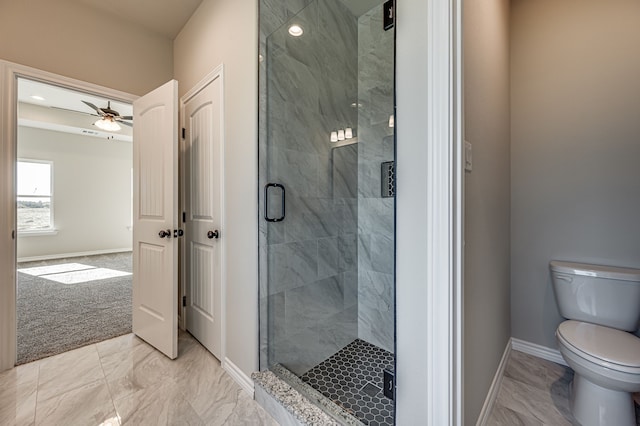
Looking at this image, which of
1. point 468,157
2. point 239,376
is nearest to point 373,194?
point 468,157

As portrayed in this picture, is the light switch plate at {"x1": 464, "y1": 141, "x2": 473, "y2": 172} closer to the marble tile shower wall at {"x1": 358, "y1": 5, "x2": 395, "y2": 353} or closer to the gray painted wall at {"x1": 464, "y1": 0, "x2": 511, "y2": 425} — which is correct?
the gray painted wall at {"x1": 464, "y1": 0, "x2": 511, "y2": 425}

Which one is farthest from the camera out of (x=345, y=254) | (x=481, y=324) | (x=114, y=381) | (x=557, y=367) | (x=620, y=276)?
(x=345, y=254)

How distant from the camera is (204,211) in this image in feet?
7.17

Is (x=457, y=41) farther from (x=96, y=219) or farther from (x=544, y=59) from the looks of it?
(x=96, y=219)

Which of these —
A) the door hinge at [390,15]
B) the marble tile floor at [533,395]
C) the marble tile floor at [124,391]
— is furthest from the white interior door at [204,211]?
the marble tile floor at [533,395]

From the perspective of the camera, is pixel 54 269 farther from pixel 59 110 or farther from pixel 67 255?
pixel 59 110

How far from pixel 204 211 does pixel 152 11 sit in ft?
5.63

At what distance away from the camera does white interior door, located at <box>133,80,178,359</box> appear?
2021mm

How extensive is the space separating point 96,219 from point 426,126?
7837 millimetres

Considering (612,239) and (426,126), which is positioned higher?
(426,126)

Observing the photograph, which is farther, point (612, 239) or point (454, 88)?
point (612, 239)

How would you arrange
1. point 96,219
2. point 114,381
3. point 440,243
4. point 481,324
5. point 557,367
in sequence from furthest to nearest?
point 96,219 → point 557,367 → point 114,381 → point 481,324 → point 440,243

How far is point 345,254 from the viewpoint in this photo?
7.20ft

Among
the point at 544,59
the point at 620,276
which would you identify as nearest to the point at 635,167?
the point at 620,276
